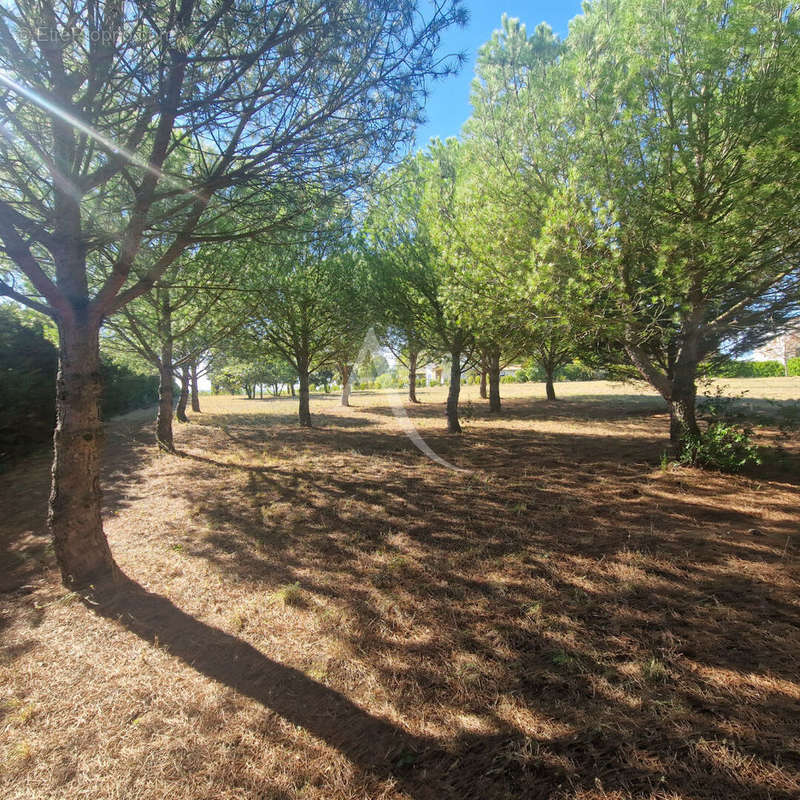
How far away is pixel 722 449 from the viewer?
603cm

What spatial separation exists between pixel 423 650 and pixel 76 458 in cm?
378

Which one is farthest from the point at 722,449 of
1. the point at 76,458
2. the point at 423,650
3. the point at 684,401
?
the point at 76,458

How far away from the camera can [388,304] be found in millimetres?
10484

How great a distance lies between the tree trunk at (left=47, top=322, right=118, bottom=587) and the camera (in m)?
3.70

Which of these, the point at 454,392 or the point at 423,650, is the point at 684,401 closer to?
the point at 454,392

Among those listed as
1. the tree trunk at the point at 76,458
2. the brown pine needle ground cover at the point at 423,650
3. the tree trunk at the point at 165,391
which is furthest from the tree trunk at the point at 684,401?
the tree trunk at the point at 165,391

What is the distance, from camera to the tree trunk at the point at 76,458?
3.70 meters

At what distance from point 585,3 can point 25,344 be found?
1388 centimetres

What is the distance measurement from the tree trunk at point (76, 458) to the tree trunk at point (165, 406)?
6.42 m

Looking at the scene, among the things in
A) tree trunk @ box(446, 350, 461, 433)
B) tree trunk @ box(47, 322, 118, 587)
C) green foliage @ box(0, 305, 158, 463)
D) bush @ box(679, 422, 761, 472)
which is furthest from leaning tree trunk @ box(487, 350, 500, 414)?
green foliage @ box(0, 305, 158, 463)

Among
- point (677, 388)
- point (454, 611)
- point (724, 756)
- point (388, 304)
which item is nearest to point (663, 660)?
point (724, 756)

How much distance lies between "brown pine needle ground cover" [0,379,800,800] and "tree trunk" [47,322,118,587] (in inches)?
14.3

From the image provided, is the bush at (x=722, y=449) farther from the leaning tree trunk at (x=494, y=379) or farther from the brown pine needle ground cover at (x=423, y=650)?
the leaning tree trunk at (x=494, y=379)

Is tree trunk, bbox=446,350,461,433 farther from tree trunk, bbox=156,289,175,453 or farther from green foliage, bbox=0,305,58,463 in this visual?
green foliage, bbox=0,305,58,463
